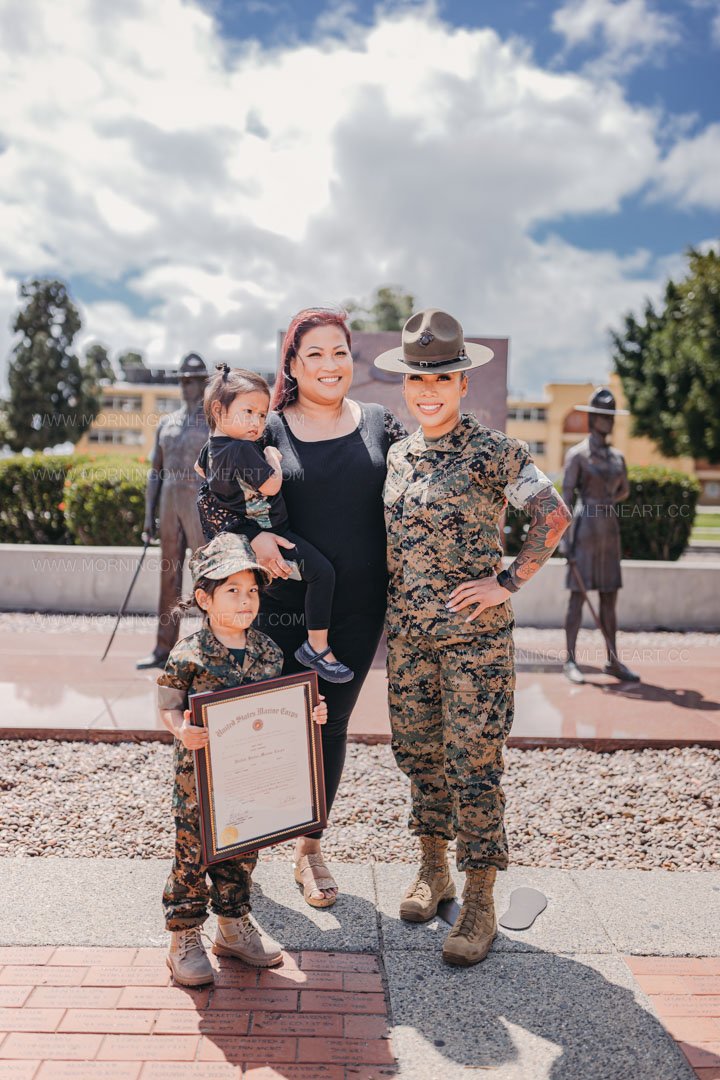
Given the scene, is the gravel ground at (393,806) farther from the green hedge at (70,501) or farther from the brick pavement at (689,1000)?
the green hedge at (70,501)

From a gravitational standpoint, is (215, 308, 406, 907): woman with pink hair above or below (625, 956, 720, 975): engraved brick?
above

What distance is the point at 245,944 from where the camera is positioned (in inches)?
99.9

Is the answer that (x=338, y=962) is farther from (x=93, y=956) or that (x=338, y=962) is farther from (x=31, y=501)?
(x=31, y=501)

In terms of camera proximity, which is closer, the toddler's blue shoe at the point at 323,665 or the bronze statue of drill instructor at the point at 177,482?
the toddler's blue shoe at the point at 323,665

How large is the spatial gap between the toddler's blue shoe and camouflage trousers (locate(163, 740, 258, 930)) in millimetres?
481

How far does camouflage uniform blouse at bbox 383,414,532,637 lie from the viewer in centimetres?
262

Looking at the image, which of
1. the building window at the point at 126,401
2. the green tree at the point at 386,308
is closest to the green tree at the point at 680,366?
the green tree at the point at 386,308

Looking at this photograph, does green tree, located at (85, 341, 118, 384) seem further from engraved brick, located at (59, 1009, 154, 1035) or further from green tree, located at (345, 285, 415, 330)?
engraved brick, located at (59, 1009, 154, 1035)

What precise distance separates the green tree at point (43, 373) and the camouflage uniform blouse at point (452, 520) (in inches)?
1312

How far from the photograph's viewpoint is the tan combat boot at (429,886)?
2879 mm

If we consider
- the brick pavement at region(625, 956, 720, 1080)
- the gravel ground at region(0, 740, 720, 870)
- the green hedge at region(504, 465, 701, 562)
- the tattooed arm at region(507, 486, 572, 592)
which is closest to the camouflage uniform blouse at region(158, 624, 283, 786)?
the tattooed arm at region(507, 486, 572, 592)

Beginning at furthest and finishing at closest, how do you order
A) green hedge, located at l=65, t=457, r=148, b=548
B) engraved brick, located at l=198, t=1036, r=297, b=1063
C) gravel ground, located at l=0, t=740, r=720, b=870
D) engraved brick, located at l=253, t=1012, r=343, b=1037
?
green hedge, located at l=65, t=457, r=148, b=548, gravel ground, located at l=0, t=740, r=720, b=870, engraved brick, located at l=253, t=1012, r=343, b=1037, engraved brick, located at l=198, t=1036, r=297, b=1063

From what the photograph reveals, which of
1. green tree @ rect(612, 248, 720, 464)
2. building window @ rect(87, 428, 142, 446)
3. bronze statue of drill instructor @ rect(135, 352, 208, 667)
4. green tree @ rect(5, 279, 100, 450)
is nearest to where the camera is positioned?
bronze statue of drill instructor @ rect(135, 352, 208, 667)

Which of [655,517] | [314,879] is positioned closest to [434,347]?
[314,879]
